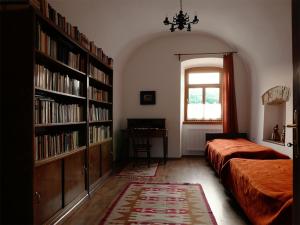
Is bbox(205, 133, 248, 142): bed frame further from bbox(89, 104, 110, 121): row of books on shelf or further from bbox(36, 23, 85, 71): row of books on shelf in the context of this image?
bbox(36, 23, 85, 71): row of books on shelf

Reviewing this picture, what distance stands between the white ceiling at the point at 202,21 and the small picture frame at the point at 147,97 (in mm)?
1123

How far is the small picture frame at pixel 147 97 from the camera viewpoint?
6051mm

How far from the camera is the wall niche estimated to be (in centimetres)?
455

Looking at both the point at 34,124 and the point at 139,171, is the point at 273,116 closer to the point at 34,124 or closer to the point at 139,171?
the point at 139,171

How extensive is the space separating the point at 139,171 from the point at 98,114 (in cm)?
149

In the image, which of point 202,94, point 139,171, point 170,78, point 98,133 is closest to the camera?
point 98,133

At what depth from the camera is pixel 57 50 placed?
2.51m

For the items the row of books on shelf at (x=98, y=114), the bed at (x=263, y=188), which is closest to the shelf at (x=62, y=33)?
the row of books on shelf at (x=98, y=114)

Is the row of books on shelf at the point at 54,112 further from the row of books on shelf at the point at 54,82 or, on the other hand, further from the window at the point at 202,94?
the window at the point at 202,94

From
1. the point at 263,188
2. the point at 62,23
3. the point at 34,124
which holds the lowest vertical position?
the point at 263,188

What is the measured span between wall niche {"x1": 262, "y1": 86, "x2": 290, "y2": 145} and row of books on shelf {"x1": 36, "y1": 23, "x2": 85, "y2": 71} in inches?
136

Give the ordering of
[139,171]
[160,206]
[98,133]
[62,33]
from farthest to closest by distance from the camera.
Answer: [139,171] < [98,133] < [160,206] < [62,33]

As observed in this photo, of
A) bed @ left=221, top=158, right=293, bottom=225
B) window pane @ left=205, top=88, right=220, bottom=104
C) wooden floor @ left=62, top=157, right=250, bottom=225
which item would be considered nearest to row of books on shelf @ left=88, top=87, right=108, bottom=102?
wooden floor @ left=62, top=157, right=250, bottom=225

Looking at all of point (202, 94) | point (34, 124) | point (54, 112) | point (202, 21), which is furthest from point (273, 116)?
point (34, 124)
